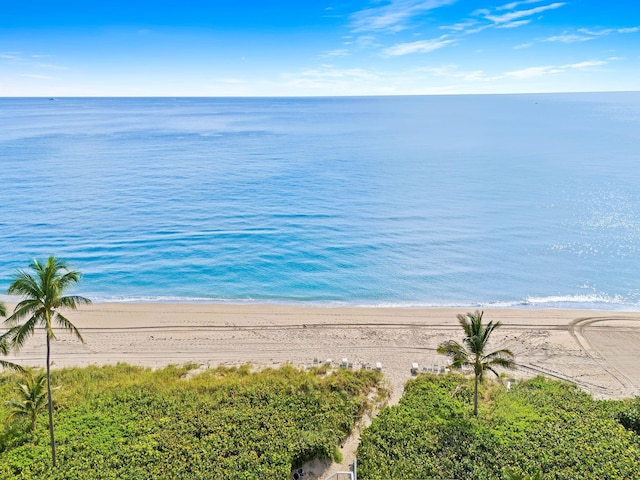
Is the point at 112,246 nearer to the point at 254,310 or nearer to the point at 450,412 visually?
the point at 254,310

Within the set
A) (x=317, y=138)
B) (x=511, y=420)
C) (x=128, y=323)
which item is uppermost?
(x=317, y=138)

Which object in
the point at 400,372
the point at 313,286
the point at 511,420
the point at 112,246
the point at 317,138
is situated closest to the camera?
the point at 511,420

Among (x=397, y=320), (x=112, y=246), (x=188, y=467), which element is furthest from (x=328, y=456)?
(x=112, y=246)

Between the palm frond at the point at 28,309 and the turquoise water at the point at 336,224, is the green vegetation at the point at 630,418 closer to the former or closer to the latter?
the turquoise water at the point at 336,224

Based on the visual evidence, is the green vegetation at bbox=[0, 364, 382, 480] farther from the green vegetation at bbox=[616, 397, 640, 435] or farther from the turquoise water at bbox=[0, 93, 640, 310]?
the turquoise water at bbox=[0, 93, 640, 310]

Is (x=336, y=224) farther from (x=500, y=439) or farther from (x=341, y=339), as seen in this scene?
(x=500, y=439)

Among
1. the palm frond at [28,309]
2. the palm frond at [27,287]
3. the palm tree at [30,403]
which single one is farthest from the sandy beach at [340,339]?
the palm frond at [27,287]
